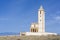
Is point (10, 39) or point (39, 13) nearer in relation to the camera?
point (10, 39)

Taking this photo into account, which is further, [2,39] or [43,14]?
[43,14]

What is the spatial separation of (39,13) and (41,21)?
9.50 feet

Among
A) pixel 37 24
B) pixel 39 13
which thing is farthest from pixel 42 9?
pixel 37 24

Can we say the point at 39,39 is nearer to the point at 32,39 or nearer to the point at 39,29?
the point at 32,39

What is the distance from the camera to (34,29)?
60719 millimetres

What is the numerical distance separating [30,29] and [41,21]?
453 cm

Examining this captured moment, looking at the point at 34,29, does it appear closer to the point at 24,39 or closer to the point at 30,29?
the point at 30,29

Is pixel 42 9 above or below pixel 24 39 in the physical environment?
above

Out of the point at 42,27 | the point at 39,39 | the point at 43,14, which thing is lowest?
the point at 39,39

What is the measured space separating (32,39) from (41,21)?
24121 millimetres

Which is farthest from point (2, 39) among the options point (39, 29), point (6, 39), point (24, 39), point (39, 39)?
point (39, 29)

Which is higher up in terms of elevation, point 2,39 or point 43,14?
point 43,14

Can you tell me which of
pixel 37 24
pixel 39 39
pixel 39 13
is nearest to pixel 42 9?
pixel 39 13

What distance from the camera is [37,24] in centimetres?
6009
